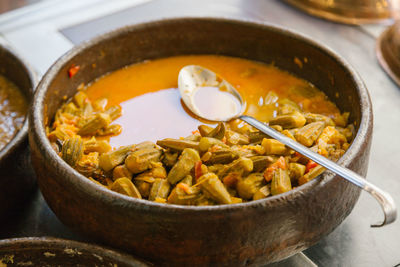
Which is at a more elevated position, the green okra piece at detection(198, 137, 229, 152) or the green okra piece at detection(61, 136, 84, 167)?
the green okra piece at detection(198, 137, 229, 152)

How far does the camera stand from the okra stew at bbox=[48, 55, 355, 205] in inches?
44.7

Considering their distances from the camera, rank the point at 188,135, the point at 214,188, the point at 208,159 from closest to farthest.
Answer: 1. the point at 214,188
2. the point at 208,159
3. the point at 188,135

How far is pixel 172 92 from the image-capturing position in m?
1.60

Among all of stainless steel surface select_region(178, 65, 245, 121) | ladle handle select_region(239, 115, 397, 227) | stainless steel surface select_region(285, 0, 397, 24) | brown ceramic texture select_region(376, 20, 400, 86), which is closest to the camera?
ladle handle select_region(239, 115, 397, 227)

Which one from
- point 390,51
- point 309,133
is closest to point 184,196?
point 309,133

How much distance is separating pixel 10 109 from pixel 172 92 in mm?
532

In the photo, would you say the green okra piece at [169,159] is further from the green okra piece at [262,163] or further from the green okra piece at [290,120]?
the green okra piece at [290,120]

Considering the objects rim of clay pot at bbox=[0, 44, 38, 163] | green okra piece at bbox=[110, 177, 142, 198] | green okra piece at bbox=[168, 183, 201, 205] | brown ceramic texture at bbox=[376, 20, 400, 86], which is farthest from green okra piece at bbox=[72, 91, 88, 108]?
brown ceramic texture at bbox=[376, 20, 400, 86]

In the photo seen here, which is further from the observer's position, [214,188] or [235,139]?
[235,139]

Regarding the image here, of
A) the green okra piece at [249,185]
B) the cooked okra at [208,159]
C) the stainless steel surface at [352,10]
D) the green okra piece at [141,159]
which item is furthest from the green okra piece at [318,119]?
the stainless steel surface at [352,10]

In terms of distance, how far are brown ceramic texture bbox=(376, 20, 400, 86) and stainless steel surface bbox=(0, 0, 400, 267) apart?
0.03 metres

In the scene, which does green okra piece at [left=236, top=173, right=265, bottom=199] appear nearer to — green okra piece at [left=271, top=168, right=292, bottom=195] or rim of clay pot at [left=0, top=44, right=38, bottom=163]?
green okra piece at [left=271, top=168, right=292, bottom=195]

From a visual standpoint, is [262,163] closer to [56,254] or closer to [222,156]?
[222,156]

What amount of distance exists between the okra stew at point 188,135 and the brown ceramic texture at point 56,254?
153 mm
